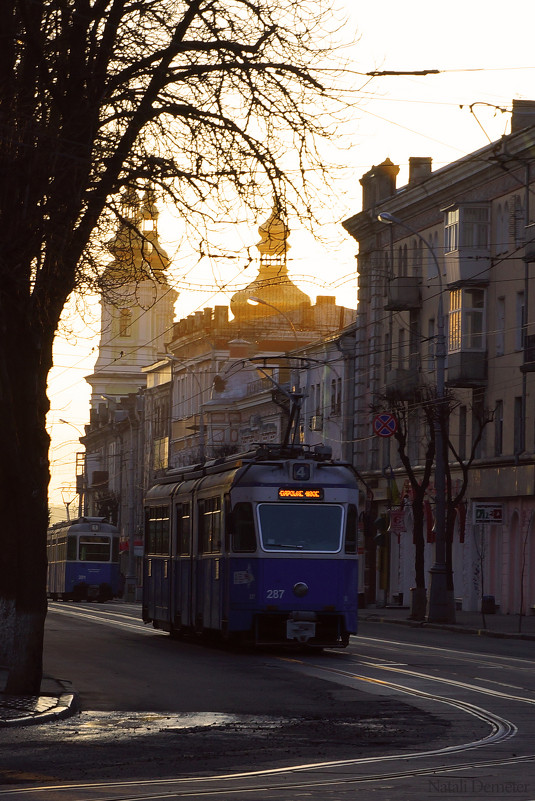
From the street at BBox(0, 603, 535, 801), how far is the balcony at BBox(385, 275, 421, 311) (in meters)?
35.1

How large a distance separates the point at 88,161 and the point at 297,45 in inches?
120

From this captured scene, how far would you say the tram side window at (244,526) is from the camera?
26.8 metres

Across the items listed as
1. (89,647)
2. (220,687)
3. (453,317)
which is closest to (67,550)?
(453,317)

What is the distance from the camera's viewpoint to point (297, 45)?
18.2 metres

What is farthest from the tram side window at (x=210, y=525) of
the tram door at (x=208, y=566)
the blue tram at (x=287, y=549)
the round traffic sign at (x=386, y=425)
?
the round traffic sign at (x=386, y=425)

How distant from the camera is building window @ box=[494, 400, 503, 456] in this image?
5359 cm

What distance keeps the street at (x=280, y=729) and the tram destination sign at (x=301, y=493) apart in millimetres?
2472

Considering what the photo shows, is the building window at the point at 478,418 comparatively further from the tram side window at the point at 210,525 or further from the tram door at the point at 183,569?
the tram side window at the point at 210,525

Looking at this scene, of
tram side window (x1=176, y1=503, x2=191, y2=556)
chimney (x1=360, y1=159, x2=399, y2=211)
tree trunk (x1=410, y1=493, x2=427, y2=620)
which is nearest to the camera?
tram side window (x1=176, y1=503, x2=191, y2=556)

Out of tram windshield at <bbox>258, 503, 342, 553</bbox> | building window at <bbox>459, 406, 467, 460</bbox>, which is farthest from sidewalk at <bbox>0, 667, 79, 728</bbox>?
building window at <bbox>459, 406, 467, 460</bbox>

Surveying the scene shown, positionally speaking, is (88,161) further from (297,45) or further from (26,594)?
(26,594)

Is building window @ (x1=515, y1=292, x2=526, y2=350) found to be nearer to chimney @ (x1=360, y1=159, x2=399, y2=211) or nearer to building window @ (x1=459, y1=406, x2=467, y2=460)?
building window @ (x1=459, y1=406, x2=467, y2=460)

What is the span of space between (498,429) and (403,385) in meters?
7.22

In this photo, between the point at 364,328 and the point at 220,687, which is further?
the point at 364,328
